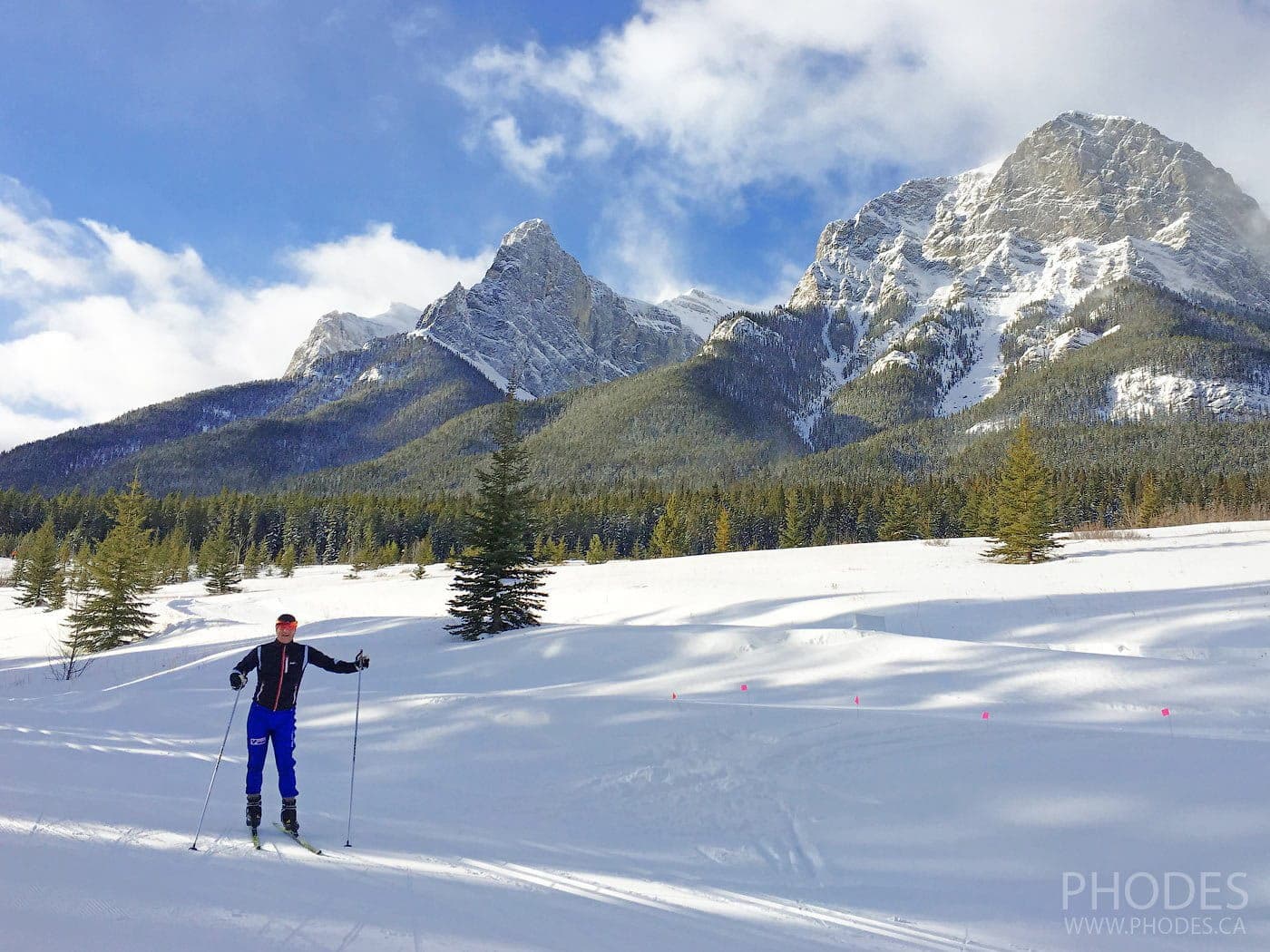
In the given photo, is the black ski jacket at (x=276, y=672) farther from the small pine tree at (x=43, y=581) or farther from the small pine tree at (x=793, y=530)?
the small pine tree at (x=793, y=530)

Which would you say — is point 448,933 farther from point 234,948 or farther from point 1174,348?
point 1174,348

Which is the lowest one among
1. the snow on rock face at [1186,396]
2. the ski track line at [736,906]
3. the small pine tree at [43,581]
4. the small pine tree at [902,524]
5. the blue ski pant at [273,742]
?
the small pine tree at [43,581]

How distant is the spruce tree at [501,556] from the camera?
18500 mm

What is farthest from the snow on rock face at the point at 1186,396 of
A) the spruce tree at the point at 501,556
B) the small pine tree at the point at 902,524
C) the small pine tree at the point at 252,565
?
the spruce tree at the point at 501,556

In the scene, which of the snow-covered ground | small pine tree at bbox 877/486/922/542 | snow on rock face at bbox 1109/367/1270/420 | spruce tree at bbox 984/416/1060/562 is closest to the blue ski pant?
the snow-covered ground

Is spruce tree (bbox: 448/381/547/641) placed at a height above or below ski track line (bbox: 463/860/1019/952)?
above

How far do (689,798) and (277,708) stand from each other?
170 inches

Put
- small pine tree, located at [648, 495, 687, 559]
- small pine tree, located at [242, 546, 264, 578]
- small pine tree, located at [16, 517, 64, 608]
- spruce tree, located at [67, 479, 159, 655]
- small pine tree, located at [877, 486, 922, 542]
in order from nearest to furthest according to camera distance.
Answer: spruce tree, located at [67, 479, 159, 655], small pine tree, located at [16, 517, 64, 608], small pine tree, located at [877, 486, 922, 542], small pine tree, located at [648, 495, 687, 559], small pine tree, located at [242, 546, 264, 578]

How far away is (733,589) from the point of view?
882 inches

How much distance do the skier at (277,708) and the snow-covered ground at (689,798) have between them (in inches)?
18.6

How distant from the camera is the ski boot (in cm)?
564

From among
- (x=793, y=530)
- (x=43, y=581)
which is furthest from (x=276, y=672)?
(x=793, y=530)

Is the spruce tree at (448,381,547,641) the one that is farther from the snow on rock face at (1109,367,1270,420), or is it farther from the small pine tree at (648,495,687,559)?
the snow on rock face at (1109,367,1270,420)

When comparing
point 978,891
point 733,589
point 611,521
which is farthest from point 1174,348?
point 978,891
